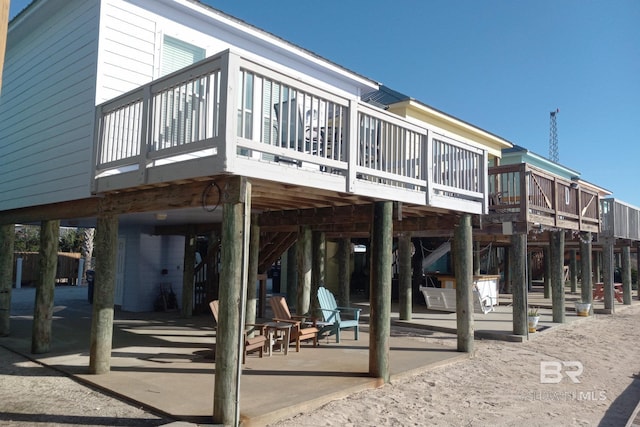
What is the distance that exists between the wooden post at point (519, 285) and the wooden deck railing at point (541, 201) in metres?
0.58

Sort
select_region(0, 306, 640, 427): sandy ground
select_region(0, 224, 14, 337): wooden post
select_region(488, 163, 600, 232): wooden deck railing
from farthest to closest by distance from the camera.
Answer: select_region(488, 163, 600, 232): wooden deck railing
select_region(0, 224, 14, 337): wooden post
select_region(0, 306, 640, 427): sandy ground

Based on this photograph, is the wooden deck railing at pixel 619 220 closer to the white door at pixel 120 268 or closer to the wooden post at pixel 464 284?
the wooden post at pixel 464 284

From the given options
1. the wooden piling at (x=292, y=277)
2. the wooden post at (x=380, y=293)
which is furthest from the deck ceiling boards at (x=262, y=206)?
the wooden piling at (x=292, y=277)

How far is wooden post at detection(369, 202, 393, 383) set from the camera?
6.51 m

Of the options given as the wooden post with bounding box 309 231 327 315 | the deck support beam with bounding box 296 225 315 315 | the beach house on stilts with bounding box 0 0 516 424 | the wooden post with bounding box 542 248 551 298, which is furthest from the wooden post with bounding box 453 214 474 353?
the wooden post with bounding box 542 248 551 298

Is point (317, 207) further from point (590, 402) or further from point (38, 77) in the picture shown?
point (38, 77)

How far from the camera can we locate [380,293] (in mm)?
6609

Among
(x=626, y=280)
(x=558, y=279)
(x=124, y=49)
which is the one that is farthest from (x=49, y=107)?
(x=626, y=280)

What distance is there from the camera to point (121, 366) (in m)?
6.94

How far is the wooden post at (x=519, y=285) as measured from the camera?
1022 cm

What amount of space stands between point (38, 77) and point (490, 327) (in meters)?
11.1

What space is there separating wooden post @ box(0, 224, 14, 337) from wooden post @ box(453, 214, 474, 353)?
8.91 metres

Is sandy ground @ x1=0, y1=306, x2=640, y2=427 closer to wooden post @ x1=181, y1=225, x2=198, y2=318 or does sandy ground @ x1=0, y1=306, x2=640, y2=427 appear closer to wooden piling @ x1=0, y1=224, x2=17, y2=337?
wooden piling @ x1=0, y1=224, x2=17, y2=337

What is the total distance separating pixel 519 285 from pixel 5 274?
35.7 ft
